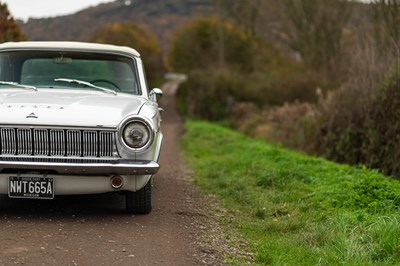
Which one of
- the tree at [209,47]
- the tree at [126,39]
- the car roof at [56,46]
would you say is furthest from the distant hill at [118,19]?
the car roof at [56,46]

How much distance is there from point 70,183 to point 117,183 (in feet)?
1.41

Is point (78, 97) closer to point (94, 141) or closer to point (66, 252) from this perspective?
point (94, 141)

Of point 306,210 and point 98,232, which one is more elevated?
point 98,232

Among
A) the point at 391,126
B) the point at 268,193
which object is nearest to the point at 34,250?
the point at 268,193

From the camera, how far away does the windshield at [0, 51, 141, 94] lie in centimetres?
712

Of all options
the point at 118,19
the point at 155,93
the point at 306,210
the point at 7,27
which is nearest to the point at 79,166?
the point at 155,93

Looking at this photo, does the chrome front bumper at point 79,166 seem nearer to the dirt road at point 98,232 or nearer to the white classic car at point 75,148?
the white classic car at point 75,148

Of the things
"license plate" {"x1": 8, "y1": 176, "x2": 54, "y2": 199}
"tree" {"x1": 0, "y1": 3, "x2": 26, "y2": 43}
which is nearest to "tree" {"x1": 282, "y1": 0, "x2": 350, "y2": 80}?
"tree" {"x1": 0, "y1": 3, "x2": 26, "y2": 43}

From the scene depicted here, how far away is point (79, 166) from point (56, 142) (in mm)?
338

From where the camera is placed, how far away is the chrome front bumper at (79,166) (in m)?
5.52

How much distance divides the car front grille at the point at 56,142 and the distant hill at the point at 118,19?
26.1 feet

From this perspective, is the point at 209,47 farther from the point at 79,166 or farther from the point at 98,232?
the point at 98,232

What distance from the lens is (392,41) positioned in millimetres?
11281

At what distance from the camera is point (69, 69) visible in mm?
7320
